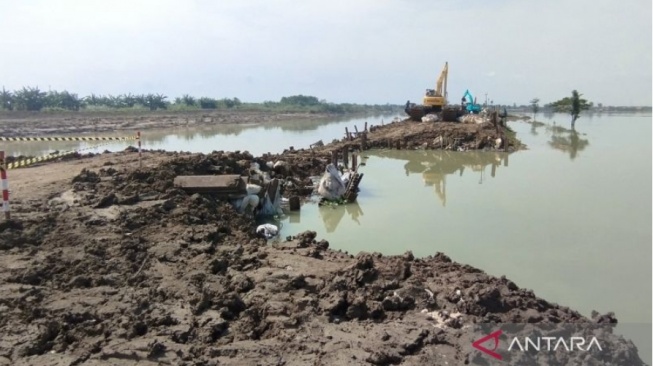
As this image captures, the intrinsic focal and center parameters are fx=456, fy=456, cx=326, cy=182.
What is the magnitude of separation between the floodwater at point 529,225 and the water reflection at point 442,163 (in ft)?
0.39

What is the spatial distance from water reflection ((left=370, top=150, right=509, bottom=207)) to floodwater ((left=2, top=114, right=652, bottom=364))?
0.39ft

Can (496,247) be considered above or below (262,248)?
below

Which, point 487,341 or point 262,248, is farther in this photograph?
point 262,248

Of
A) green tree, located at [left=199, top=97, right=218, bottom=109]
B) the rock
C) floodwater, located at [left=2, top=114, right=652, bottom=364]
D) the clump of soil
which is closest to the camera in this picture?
the clump of soil

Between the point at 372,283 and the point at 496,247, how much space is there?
4345mm

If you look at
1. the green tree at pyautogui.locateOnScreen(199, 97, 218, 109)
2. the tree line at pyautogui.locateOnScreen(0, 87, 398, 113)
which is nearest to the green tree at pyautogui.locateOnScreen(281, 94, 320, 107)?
the tree line at pyautogui.locateOnScreen(0, 87, 398, 113)

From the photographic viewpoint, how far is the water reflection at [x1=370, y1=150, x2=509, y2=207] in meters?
17.3

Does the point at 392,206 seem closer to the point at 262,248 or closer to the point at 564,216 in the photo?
the point at 564,216

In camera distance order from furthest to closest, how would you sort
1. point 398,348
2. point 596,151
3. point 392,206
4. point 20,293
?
point 596,151 < point 392,206 < point 20,293 < point 398,348

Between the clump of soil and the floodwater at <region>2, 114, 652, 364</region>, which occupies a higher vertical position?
the clump of soil

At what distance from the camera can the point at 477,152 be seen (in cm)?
2592

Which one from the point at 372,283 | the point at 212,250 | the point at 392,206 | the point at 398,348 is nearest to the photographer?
the point at 398,348

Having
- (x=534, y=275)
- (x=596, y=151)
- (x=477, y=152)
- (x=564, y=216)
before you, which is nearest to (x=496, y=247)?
(x=534, y=275)

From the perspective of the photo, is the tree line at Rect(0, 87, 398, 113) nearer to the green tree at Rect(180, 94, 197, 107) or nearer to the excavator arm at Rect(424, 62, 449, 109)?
the green tree at Rect(180, 94, 197, 107)
